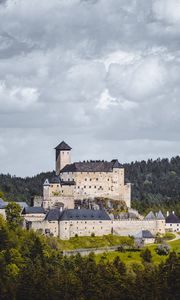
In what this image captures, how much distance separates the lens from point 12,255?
105000 mm

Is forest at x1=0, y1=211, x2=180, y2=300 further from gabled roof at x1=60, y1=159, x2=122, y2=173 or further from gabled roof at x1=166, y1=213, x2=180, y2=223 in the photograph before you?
gabled roof at x1=166, y1=213, x2=180, y2=223

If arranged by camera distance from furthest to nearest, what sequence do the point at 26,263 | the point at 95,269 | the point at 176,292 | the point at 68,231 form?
1. the point at 68,231
2. the point at 26,263
3. the point at 95,269
4. the point at 176,292

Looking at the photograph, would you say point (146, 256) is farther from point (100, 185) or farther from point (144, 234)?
point (100, 185)

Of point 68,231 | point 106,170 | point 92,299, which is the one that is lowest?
point 92,299

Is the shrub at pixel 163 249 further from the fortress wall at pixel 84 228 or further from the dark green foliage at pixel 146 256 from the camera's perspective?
the fortress wall at pixel 84 228

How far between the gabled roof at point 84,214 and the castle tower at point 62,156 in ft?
46.5

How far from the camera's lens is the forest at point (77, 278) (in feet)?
285

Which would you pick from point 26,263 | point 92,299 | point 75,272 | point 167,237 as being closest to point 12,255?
point 26,263

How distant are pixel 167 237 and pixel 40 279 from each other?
4011 cm

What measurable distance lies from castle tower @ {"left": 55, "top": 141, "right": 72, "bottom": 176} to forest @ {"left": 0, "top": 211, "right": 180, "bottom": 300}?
2814 cm

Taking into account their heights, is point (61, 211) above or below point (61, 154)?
below

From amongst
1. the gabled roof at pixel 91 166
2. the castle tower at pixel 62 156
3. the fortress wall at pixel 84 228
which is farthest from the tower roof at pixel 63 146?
the fortress wall at pixel 84 228

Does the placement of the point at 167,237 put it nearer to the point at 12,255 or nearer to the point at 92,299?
the point at 12,255

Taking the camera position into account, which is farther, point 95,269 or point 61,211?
point 61,211
